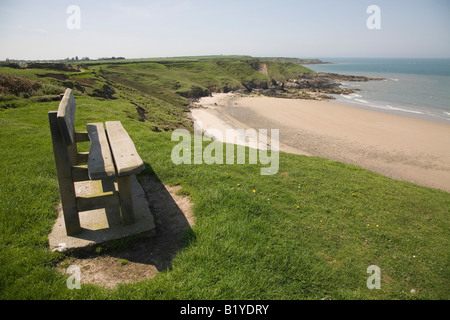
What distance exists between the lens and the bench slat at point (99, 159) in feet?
12.0

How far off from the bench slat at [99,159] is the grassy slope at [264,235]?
1395 mm

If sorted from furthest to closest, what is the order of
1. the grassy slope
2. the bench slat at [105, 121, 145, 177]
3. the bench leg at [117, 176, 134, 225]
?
1. the bench leg at [117, 176, 134, 225]
2. the bench slat at [105, 121, 145, 177]
3. the grassy slope

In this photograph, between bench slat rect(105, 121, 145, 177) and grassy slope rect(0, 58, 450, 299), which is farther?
bench slat rect(105, 121, 145, 177)

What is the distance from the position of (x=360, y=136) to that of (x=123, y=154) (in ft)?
86.8

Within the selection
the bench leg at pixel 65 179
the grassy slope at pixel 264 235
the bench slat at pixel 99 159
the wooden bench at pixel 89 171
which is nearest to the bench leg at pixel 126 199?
the wooden bench at pixel 89 171

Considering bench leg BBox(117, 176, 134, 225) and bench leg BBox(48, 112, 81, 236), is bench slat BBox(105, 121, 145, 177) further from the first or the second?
bench leg BBox(48, 112, 81, 236)

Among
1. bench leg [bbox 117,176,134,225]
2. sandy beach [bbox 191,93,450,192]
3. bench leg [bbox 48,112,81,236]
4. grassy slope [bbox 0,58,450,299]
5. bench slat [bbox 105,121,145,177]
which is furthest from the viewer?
sandy beach [bbox 191,93,450,192]

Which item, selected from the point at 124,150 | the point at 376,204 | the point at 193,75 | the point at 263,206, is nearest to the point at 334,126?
the point at 376,204

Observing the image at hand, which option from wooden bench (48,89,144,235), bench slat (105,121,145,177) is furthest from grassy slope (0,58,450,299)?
bench slat (105,121,145,177)

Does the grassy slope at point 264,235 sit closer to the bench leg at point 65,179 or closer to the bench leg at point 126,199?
the bench leg at point 65,179

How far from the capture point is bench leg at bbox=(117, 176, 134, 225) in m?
3.99

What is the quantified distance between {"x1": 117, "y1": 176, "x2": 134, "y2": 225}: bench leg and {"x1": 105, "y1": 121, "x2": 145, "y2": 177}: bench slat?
0.29 metres
